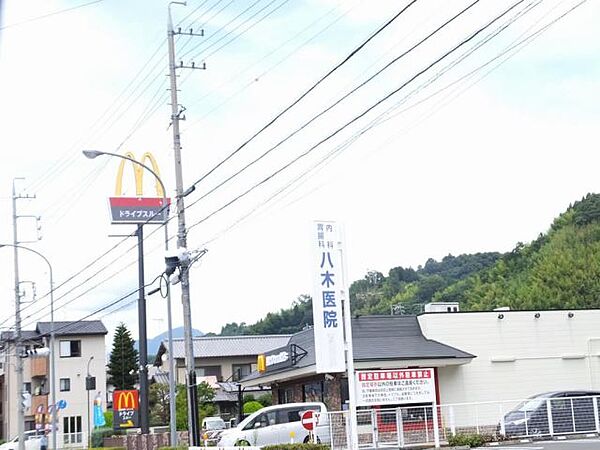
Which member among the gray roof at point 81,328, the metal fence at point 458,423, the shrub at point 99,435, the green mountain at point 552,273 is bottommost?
the shrub at point 99,435

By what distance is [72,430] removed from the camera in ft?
227

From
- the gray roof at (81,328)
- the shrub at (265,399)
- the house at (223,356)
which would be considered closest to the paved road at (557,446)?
the shrub at (265,399)

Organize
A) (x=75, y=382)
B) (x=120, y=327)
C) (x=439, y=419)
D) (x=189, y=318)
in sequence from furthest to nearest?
(x=120, y=327)
(x=75, y=382)
(x=439, y=419)
(x=189, y=318)

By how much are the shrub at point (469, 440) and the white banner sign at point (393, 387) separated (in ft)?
4.52

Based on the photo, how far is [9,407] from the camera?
7425 cm

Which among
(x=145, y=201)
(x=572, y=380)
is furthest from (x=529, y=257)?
(x=572, y=380)

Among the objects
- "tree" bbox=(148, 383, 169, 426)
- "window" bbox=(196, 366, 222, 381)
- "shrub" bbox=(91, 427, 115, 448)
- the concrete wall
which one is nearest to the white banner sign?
the concrete wall

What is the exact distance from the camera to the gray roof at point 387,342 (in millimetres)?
33344

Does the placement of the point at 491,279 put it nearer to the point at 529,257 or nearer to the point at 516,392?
the point at 529,257

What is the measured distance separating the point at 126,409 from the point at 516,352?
52.1 ft

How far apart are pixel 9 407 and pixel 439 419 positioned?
56.3 metres

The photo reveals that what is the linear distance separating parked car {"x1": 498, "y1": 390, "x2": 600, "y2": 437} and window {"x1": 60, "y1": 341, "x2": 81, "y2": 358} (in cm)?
5077

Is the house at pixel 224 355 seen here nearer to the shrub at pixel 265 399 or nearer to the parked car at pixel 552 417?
the shrub at pixel 265 399

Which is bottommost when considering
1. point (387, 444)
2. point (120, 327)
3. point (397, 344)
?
point (387, 444)
